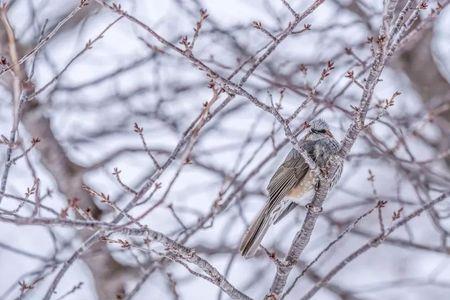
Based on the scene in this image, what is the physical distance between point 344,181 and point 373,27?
1.70 m

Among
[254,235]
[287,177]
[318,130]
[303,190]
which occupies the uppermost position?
[318,130]

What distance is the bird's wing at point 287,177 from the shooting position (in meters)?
5.52

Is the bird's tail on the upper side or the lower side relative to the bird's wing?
lower

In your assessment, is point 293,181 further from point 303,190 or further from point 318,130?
point 318,130

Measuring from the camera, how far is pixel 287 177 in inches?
220

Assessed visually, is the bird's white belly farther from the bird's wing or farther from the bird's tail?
the bird's tail

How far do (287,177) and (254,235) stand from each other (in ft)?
2.18

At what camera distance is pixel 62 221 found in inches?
107

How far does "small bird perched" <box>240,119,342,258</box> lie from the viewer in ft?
17.3

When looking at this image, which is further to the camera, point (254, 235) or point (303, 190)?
point (303, 190)

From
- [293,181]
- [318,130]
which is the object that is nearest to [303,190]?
[293,181]

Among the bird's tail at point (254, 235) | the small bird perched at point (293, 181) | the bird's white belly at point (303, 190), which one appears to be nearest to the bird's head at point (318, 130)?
the small bird perched at point (293, 181)

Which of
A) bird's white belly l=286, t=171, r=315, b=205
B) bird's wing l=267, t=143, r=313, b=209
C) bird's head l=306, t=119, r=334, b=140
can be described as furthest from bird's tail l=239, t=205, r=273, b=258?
bird's head l=306, t=119, r=334, b=140

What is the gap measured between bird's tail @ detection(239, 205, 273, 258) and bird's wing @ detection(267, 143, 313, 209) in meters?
0.22
